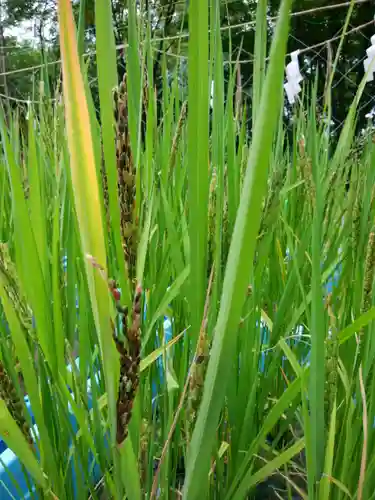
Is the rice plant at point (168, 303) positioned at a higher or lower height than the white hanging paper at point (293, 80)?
lower

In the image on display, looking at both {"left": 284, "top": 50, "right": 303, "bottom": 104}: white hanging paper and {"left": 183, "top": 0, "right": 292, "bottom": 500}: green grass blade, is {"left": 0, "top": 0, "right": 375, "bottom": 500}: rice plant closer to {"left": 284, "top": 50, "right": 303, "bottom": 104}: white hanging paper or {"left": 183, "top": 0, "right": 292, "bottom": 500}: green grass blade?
{"left": 183, "top": 0, "right": 292, "bottom": 500}: green grass blade

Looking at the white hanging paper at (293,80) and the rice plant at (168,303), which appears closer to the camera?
the rice plant at (168,303)

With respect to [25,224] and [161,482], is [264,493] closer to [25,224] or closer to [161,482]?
[161,482]

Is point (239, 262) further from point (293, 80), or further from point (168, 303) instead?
point (293, 80)

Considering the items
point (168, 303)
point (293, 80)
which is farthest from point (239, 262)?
point (293, 80)

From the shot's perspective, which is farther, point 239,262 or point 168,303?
point 168,303

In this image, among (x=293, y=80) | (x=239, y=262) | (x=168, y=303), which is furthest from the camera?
(x=293, y=80)

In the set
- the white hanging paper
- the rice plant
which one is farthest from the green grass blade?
the white hanging paper

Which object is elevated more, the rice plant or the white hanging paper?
the white hanging paper

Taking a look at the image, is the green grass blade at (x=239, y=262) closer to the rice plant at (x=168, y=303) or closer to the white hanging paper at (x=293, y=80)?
the rice plant at (x=168, y=303)

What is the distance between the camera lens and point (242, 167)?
0.45 metres

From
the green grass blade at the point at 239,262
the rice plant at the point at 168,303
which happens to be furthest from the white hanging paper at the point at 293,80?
the green grass blade at the point at 239,262

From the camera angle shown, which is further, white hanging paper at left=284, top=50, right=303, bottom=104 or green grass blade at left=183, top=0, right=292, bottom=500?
white hanging paper at left=284, top=50, right=303, bottom=104

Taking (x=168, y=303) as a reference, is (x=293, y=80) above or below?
above
